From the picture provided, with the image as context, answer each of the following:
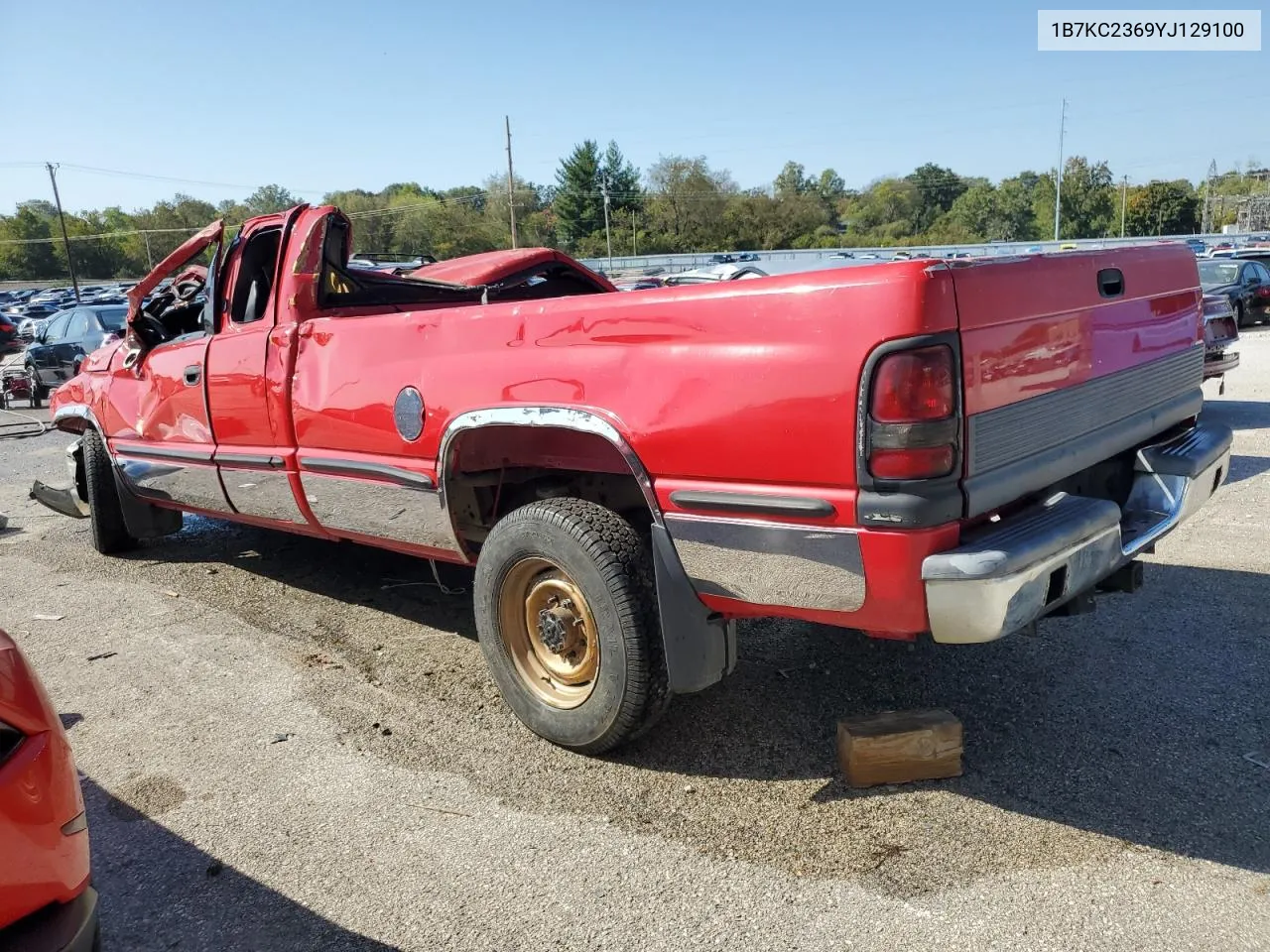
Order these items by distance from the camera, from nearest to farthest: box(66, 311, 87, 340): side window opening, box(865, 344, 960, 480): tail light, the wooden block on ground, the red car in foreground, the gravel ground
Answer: the red car in foreground < box(865, 344, 960, 480): tail light < the gravel ground < the wooden block on ground < box(66, 311, 87, 340): side window opening

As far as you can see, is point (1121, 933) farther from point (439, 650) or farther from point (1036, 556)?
point (439, 650)

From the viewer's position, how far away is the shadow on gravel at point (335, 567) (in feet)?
16.6

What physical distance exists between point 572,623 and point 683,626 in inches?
21.6

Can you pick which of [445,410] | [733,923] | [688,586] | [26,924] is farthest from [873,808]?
[26,924]

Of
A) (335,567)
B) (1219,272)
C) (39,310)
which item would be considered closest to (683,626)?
(335,567)

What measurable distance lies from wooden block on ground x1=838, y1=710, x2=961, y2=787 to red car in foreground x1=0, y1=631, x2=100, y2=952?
84.4 inches

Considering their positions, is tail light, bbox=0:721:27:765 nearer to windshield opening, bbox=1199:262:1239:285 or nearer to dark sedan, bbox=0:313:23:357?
dark sedan, bbox=0:313:23:357

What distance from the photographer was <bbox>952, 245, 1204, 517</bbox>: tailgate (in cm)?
255

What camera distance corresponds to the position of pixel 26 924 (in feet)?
6.11

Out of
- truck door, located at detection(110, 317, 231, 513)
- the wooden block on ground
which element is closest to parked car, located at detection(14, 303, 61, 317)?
truck door, located at detection(110, 317, 231, 513)

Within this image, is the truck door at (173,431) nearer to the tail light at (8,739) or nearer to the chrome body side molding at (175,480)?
the chrome body side molding at (175,480)

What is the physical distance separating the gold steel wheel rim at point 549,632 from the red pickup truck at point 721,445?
1cm

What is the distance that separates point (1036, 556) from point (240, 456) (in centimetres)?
372

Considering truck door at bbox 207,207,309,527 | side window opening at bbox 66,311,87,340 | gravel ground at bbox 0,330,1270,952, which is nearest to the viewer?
gravel ground at bbox 0,330,1270,952
